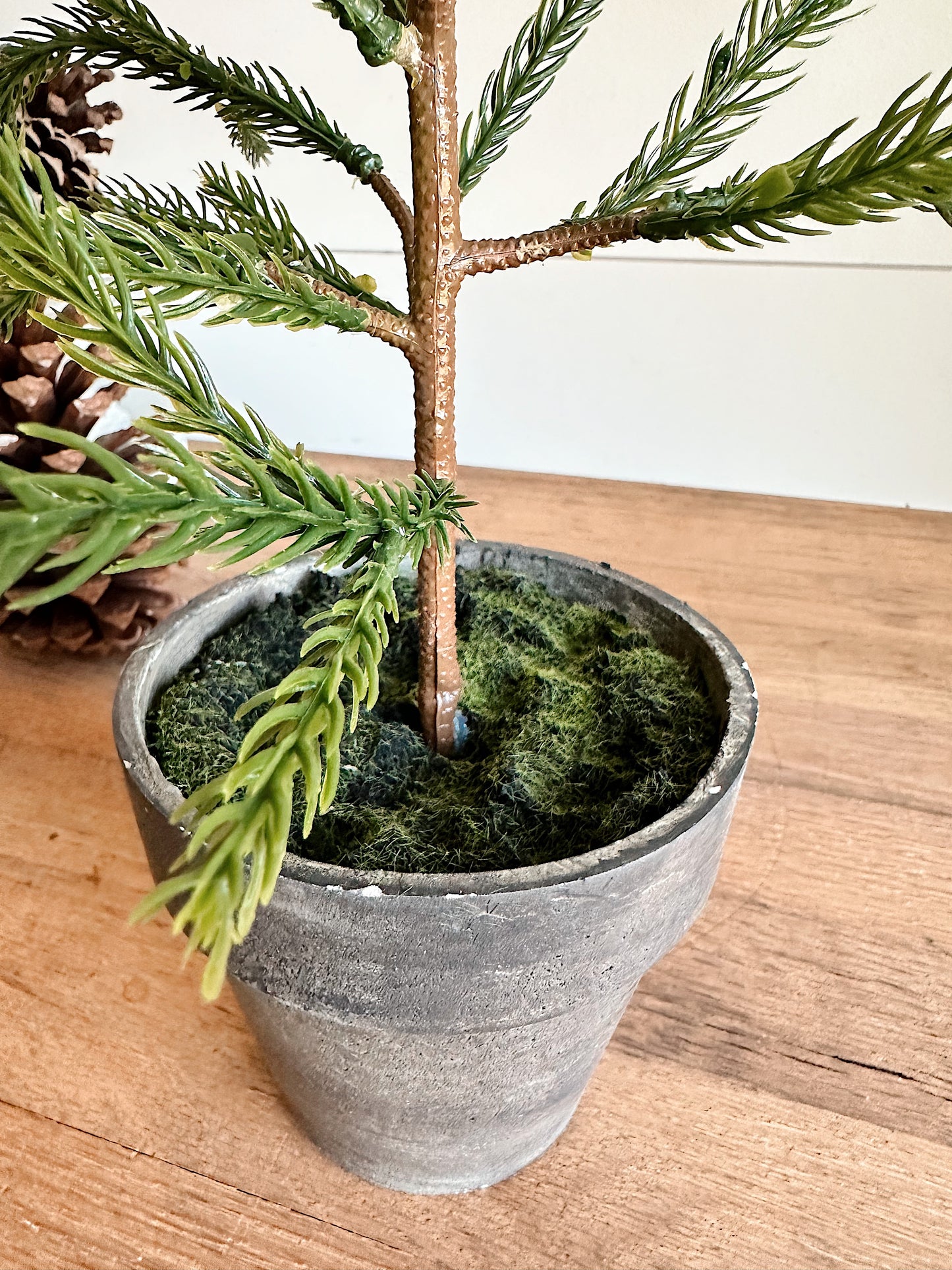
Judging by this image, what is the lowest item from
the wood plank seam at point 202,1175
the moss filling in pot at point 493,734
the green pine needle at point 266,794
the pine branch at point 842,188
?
the wood plank seam at point 202,1175

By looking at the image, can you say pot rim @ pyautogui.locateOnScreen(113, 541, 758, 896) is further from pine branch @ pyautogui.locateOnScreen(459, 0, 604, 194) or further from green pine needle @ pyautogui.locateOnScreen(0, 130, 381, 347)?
pine branch @ pyautogui.locateOnScreen(459, 0, 604, 194)

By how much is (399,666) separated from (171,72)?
0.33 metres

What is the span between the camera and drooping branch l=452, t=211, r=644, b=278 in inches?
16.2

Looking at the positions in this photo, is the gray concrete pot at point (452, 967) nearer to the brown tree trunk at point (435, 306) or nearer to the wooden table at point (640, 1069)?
the wooden table at point (640, 1069)

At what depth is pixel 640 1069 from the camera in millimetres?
546

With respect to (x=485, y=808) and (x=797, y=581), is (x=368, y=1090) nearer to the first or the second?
(x=485, y=808)

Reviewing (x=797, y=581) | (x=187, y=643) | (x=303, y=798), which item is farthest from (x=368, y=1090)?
(x=797, y=581)

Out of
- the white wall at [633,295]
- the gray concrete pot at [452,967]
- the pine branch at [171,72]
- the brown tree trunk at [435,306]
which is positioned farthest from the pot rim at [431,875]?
the white wall at [633,295]

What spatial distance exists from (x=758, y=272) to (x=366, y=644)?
3.09ft

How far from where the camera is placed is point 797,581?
973 millimetres

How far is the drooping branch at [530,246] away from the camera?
1.35 ft

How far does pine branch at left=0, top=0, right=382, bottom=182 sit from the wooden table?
0.48 m

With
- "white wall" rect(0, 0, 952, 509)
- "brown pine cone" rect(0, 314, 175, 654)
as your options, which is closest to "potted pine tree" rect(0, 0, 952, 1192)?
"brown pine cone" rect(0, 314, 175, 654)

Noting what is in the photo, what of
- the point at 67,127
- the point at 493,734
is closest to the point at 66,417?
the point at 67,127
